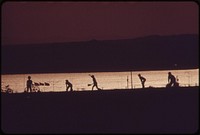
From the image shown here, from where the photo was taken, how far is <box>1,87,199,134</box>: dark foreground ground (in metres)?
12.3

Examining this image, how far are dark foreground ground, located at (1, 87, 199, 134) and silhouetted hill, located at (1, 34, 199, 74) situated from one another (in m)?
4.94

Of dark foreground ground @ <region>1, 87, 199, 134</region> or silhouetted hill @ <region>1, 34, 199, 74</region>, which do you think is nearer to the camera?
dark foreground ground @ <region>1, 87, 199, 134</region>

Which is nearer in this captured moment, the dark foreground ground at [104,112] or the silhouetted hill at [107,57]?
the dark foreground ground at [104,112]

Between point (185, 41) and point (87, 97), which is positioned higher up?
point (185, 41)

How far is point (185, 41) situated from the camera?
788 inches

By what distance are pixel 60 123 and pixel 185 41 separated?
8.11m

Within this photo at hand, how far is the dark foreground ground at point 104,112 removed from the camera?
12.3 meters

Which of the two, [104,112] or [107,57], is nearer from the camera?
[104,112]

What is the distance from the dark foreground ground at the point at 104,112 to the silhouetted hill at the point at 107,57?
4.94 meters

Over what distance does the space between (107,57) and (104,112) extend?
36.7ft

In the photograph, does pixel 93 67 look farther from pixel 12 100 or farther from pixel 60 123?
pixel 60 123

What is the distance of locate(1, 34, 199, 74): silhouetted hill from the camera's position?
72.3 ft

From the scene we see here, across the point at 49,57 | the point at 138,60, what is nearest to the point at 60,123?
the point at 138,60

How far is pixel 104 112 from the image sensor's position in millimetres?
14242
